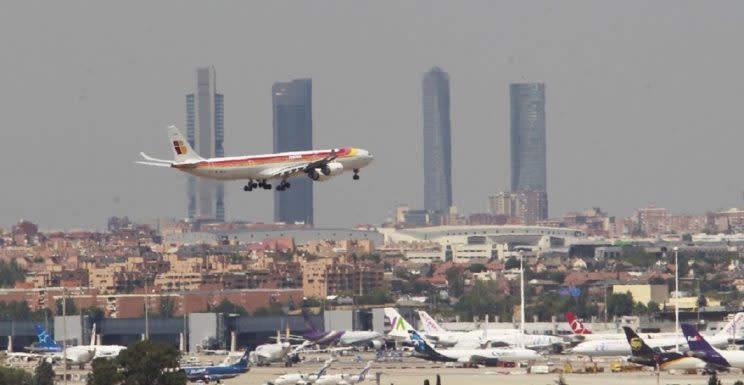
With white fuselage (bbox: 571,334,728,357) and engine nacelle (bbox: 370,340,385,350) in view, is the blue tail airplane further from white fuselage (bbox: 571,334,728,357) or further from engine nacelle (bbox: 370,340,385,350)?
Answer: white fuselage (bbox: 571,334,728,357)

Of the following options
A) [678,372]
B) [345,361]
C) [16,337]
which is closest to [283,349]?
[345,361]

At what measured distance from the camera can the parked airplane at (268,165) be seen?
109m

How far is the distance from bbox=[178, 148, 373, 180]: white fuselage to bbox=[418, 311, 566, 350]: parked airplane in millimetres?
54902

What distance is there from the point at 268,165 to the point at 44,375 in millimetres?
22116

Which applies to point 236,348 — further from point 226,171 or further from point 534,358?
point 226,171

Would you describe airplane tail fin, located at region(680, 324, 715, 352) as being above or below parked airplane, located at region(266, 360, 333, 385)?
above

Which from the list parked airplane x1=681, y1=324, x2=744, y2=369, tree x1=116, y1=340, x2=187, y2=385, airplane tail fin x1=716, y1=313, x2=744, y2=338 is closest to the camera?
tree x1=116, y1=340, x2=187, y2=385

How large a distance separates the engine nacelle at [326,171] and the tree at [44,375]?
2148 centimetres

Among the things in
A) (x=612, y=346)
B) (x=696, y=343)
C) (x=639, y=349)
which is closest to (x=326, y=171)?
(x=696, y=343)

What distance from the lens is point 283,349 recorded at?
158875 millimetres

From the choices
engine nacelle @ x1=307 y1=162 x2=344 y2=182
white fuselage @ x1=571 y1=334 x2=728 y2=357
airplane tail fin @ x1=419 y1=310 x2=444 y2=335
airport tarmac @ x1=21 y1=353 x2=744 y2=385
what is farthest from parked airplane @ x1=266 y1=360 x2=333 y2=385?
airplane tail fin @ x1=419 y1=310 x2=444 y2=335

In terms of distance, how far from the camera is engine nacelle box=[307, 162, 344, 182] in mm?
108750

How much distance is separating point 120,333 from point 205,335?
685 cm

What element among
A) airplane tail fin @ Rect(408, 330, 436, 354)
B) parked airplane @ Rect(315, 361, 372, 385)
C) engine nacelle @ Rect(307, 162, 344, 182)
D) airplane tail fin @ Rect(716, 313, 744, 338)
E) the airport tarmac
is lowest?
the airport tarmac
